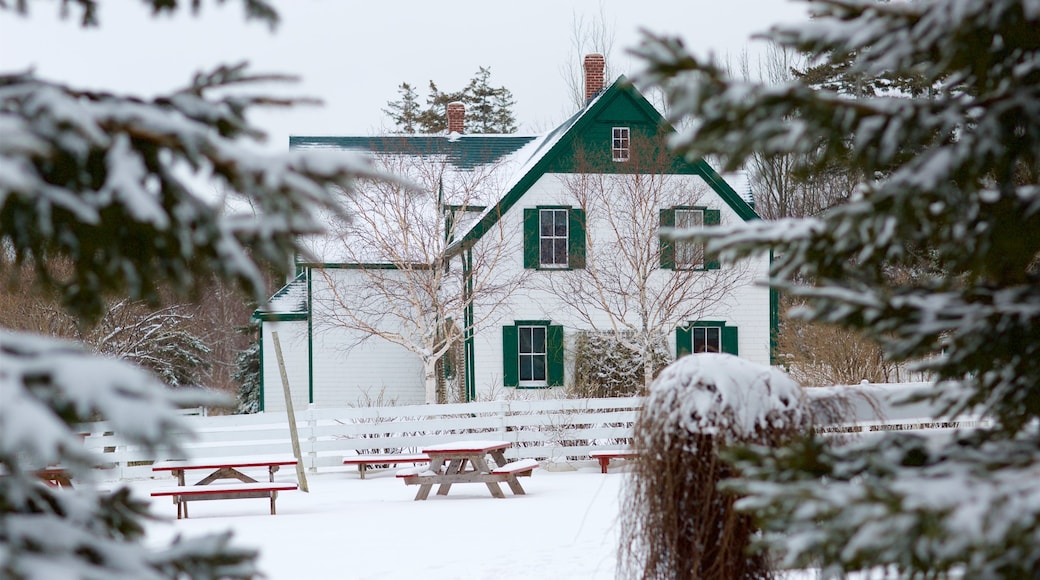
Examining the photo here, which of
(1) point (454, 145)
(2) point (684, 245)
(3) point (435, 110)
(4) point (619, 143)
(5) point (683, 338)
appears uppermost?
(3) point (435, 110)

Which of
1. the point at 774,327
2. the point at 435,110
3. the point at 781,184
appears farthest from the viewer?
the point at 435,110

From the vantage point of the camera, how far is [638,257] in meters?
22.4

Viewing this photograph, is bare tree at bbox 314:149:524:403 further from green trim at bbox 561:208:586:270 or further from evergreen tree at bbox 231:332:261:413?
evergreen tree at bbox 231:332:261:413

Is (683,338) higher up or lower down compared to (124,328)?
lower down

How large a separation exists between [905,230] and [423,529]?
852cm

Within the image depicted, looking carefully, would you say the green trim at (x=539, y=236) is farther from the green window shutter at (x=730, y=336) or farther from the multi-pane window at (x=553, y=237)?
the green window shutter at (x=730, y=336)

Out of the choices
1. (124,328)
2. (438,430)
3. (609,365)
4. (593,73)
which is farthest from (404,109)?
(438,430)

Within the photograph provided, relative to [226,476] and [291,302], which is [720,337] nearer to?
[291,302]

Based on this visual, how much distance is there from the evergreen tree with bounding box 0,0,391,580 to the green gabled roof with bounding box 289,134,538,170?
73.3ft

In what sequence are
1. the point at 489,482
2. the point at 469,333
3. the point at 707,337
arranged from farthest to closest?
the point at 707,337
the point at 469,333
the point at 489,482

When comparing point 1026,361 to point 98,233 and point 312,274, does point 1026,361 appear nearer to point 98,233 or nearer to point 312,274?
point 98,233

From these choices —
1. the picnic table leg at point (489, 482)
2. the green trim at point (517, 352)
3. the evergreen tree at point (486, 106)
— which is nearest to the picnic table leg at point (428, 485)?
the picnic table leg at point (489, 482)

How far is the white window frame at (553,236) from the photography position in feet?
76.6

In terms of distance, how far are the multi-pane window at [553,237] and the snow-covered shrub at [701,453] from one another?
713 inches
